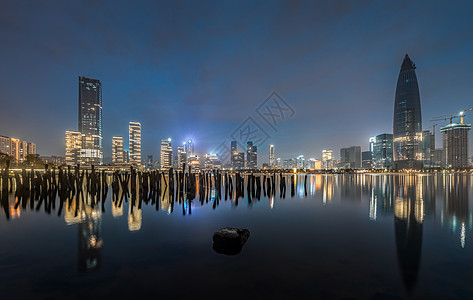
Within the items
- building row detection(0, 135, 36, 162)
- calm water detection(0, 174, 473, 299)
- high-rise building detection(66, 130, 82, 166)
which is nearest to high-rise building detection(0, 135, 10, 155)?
building row detection(0, 135, 36, 162)

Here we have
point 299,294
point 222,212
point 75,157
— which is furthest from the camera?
point 75,157

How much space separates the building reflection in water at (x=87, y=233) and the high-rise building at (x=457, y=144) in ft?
897

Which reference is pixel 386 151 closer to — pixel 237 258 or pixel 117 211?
pixel 117 211

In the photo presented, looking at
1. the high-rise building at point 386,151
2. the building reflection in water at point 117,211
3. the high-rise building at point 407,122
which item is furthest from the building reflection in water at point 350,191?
the high-rise building at point 386,151

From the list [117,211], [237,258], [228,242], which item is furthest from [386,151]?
[237,258]

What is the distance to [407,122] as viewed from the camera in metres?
162

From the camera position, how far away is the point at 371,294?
5.32 meters

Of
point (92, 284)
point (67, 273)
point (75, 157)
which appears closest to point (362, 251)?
point (92, 284)

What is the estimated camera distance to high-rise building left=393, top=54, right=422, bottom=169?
160 m

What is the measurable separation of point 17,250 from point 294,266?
10968 millimetres

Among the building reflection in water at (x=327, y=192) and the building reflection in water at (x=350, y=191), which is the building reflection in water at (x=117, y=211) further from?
the building reflection in water at (x=350, y=191)

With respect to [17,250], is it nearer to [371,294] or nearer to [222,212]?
[222,212]

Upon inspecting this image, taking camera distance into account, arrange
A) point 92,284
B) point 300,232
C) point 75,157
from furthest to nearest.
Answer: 1. point 75,157
2. point 300,232
3. point 92,284

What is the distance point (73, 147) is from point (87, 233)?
670 ft
